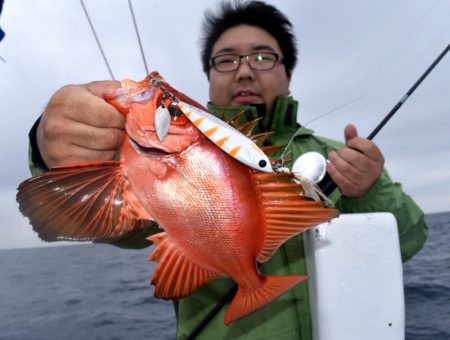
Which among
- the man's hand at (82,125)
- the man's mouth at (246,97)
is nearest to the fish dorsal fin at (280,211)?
the man's hand at (82,125)

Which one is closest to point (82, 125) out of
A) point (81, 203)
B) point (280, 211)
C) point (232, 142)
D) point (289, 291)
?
point (81, 203)

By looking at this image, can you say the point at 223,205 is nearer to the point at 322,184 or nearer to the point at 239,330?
the point at 322,184

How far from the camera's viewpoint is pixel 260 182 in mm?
1299

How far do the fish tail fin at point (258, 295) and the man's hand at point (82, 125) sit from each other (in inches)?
28.6

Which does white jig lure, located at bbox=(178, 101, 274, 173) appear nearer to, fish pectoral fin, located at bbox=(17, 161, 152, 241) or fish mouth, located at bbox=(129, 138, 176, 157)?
fish mouth, located at bbox=(129, 138, 176, 157)

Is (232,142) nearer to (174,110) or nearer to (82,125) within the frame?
(174,110)

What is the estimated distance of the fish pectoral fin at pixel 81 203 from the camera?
1.26 m

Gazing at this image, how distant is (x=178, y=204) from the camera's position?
1.18 m

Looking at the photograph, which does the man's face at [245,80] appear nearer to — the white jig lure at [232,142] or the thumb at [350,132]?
the thumb at [350,132]

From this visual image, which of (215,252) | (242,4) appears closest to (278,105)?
(242,4)

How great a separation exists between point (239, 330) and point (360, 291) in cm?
79

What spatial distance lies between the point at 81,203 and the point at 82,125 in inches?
11.5

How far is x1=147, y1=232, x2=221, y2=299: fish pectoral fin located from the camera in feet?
4.12

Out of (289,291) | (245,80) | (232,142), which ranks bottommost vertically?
(289,291)
